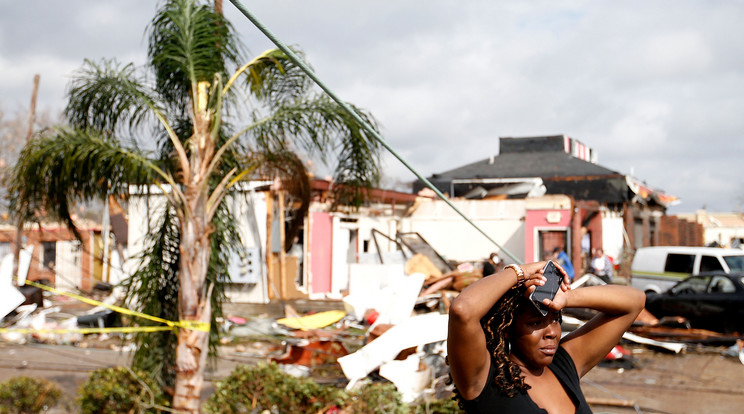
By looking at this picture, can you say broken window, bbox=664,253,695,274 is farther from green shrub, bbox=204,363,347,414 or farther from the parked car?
green shrub, bbox=204,363,347,414

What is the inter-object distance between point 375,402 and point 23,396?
3.82 metres

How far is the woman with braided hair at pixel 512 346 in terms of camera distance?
236cm

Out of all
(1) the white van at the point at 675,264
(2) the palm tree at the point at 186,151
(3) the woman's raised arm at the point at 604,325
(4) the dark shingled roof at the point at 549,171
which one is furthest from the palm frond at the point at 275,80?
(4) the dark shingled roof at the point at 549,171

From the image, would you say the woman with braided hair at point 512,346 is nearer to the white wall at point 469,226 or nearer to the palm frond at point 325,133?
the palm frond at point 325,133

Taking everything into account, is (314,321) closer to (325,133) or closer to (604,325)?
(325,133)

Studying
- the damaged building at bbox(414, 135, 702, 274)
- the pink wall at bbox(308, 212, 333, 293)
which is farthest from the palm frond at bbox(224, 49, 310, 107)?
the damaged building at bbox(414, 135, 702, 274)

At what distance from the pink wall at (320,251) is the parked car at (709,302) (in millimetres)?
8870

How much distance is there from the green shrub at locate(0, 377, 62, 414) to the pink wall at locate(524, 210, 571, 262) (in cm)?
1771

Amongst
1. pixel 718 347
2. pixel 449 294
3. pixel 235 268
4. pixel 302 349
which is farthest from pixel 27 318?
pixel 718 347

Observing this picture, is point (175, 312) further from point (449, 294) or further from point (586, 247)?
point (586, 247)

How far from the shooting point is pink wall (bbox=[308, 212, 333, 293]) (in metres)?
18.9

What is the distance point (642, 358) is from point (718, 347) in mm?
1581

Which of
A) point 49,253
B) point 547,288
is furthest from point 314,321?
point 49,253

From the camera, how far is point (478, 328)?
2354mm
